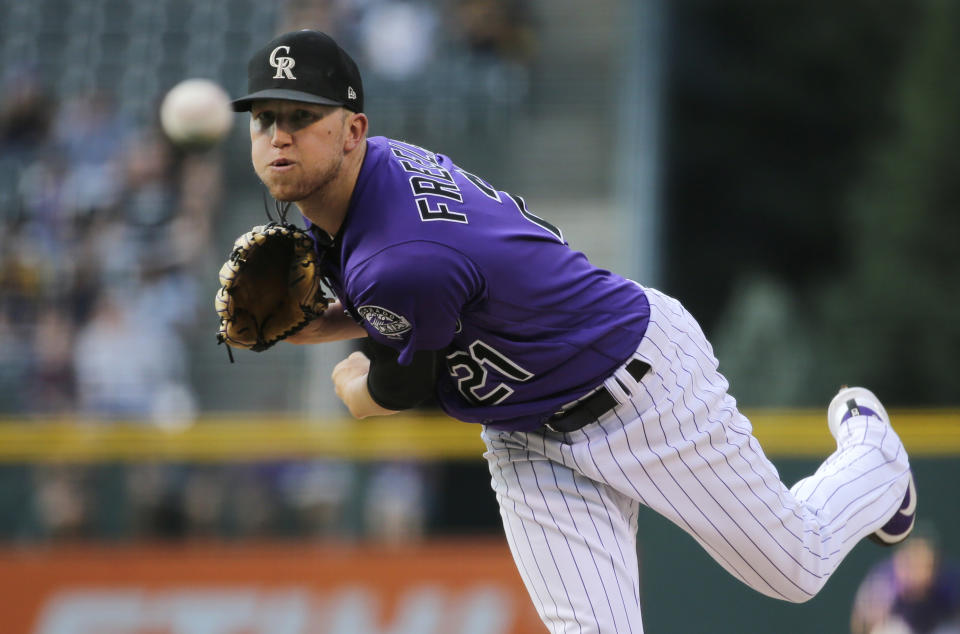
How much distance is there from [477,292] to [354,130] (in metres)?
0.50

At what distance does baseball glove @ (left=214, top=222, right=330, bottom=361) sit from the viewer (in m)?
3.63

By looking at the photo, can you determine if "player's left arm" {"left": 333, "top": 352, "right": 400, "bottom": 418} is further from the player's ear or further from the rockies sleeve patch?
the player's ear

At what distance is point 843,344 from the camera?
12297 millimetres

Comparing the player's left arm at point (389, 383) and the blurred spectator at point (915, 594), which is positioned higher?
the player's left arm at point (389, 383)

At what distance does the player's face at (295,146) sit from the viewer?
3.34m

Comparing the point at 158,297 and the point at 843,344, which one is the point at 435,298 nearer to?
the point at 158,297

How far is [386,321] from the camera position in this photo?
340 cm

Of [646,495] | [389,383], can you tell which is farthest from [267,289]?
[646,495]

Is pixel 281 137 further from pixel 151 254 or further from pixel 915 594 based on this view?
pixel 151 254

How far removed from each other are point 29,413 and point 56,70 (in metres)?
3.45

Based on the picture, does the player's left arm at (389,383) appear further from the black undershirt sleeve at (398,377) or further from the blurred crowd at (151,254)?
the blurred crowd at (151,254)

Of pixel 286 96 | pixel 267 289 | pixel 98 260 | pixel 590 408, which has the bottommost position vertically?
pixel 98 260

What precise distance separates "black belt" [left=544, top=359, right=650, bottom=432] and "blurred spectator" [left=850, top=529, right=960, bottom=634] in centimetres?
384

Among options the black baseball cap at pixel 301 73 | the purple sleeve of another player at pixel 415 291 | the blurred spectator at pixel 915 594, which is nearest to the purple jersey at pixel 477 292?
the purple sleeve of another player at pixel 415 291
